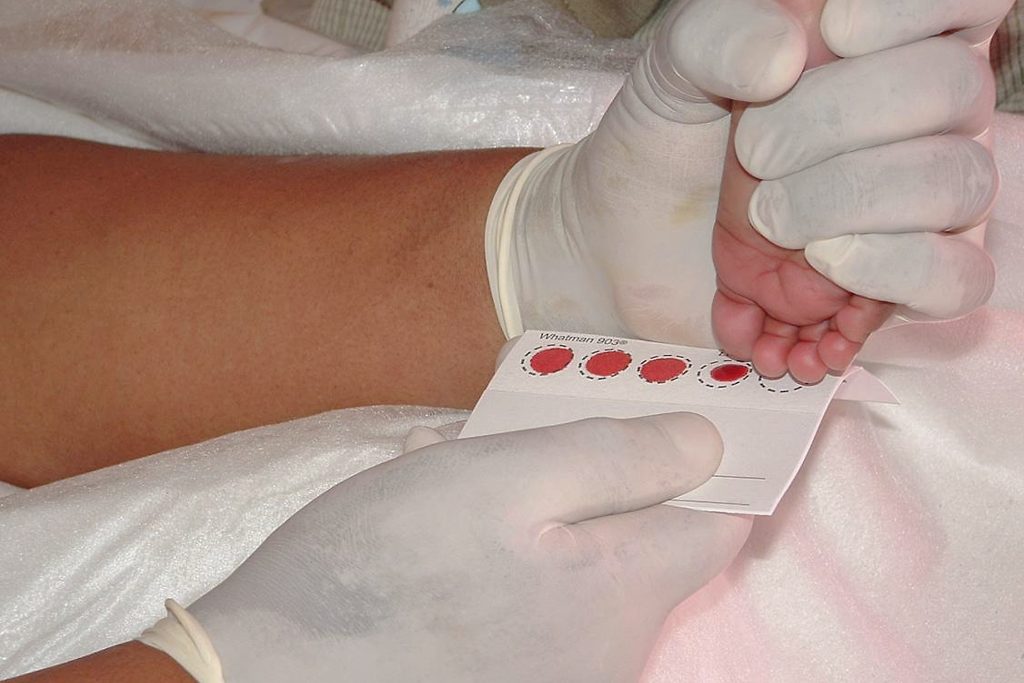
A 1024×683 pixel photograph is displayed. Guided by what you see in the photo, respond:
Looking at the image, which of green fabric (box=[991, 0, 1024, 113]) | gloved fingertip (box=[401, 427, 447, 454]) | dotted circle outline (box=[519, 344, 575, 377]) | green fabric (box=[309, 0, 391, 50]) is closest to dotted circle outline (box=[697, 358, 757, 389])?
dotted circle outline (box=[519, 344, 575, 377])

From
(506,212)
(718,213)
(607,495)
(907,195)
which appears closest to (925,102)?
(907,195)

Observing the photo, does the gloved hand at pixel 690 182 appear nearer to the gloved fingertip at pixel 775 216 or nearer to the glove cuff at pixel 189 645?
the gloved fingertip at pixel 775 216

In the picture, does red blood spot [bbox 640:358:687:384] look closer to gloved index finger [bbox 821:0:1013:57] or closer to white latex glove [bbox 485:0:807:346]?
white latex glove [bbox 485:0:807:346]

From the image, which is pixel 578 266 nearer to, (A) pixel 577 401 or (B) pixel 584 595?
(A) pixel 577 401

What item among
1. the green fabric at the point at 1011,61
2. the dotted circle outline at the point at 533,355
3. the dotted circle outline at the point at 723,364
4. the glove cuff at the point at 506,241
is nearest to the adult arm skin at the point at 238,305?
the glove cuff at the point at 506,241

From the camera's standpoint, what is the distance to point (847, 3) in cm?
71

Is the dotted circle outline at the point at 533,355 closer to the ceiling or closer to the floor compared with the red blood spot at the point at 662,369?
closer to the floor

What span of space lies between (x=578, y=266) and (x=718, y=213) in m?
0.17

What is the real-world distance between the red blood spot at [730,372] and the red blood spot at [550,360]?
12 centimetres

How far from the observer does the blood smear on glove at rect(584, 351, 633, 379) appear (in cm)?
92

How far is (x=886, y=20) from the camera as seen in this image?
71 cm

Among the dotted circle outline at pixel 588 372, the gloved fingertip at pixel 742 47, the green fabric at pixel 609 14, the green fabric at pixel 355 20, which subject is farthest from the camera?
the green fabric at pixel 355 20

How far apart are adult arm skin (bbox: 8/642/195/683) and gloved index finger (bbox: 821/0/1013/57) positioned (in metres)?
0.57

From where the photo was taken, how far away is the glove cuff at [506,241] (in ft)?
3.50
